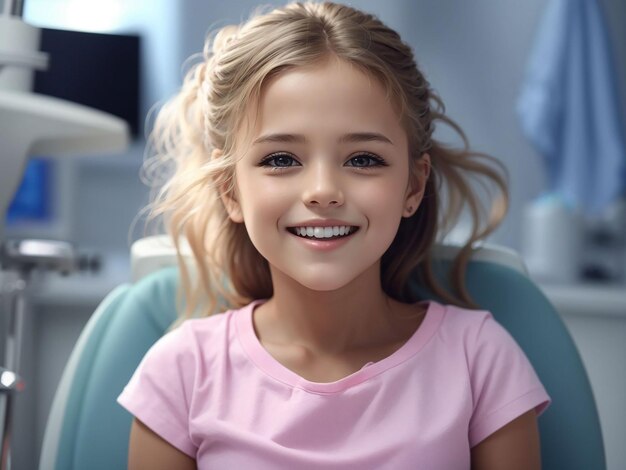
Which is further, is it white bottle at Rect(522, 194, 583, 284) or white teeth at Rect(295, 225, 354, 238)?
white bottle at Rect(522, 194, 583, 284)

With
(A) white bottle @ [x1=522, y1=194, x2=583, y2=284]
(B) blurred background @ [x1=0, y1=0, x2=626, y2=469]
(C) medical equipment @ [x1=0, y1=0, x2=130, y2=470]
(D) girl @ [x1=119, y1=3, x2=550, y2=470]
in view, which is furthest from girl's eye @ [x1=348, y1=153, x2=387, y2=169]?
(A) white bottle @ [x1=522, y1=194, x2=583, y2=284]

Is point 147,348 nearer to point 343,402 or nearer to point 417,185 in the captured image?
point 343,402

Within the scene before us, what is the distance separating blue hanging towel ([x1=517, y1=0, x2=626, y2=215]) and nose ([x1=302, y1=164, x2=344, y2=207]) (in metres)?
1.68

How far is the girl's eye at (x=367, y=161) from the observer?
98 centimetres

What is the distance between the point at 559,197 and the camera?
2.51 metres

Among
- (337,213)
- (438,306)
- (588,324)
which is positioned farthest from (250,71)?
(588,324)

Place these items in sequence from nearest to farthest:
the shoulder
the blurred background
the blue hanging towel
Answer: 1. the shoulder
2. the blurred background
3. the blue hanging towel

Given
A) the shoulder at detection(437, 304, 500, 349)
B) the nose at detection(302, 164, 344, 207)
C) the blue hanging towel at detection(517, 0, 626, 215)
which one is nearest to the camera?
the nose at detection(302, 164, 344, 207)

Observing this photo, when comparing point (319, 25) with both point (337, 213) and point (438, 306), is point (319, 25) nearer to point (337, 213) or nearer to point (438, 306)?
point (337, 213)

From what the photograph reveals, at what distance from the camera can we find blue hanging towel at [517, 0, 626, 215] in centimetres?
246

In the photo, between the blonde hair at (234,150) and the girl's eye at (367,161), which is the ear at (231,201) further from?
the girl's eye at (367,161)

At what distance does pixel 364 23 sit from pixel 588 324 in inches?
59.3

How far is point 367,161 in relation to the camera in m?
0.99

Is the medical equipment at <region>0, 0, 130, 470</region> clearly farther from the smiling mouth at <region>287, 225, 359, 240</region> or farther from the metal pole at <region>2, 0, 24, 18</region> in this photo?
the smiling mouth at <region>287, 225, 359, 240</region>
